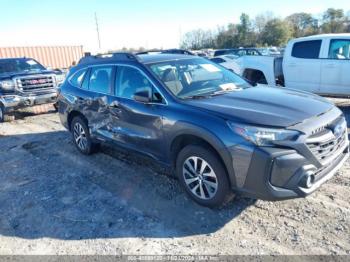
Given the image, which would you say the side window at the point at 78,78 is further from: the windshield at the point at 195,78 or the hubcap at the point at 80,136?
the windshield at the point at 195,78

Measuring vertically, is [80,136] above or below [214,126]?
below

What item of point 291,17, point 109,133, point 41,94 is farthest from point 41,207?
point 291,17

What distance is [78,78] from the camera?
5.78 m

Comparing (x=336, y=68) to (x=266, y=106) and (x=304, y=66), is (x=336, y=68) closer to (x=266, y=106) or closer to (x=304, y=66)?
(x=304, y=66)

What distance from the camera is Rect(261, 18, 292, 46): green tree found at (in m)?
64.7

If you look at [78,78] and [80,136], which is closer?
[78,78]

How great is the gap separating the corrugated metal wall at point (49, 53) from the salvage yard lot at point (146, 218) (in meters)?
20.1

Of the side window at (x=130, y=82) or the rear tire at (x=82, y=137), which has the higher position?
the side window at (x=130, y=82)

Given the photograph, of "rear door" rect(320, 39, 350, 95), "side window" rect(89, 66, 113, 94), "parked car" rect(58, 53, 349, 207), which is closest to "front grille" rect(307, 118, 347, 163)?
"parked car" rect(58, 53, 349, 207)

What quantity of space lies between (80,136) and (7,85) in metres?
4.65

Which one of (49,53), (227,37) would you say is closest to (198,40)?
(227,37)

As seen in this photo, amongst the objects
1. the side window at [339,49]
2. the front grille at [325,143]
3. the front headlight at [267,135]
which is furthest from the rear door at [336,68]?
the front headlight at [267,135]

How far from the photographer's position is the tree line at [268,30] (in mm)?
64312

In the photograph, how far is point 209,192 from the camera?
11.9ft
